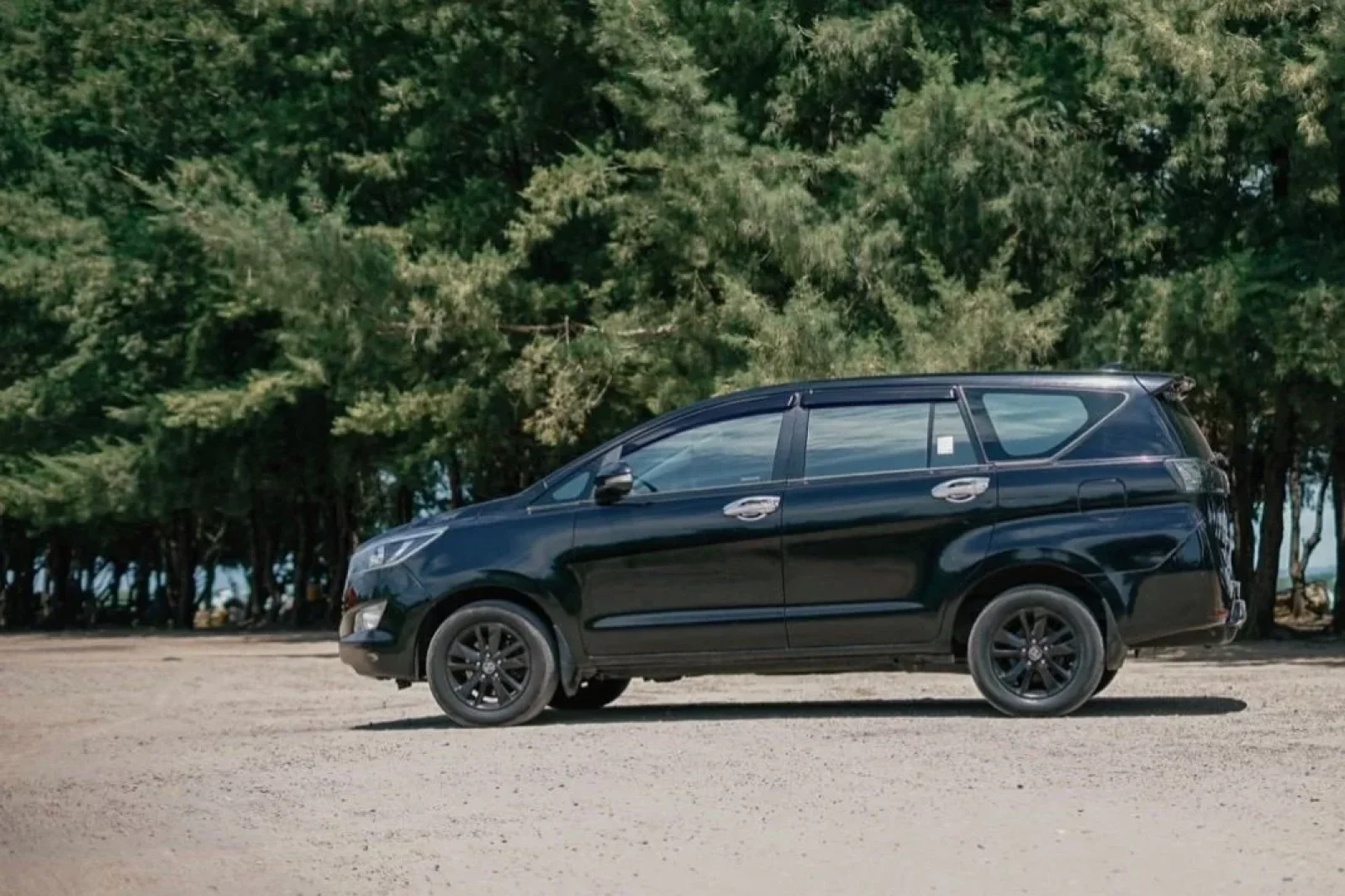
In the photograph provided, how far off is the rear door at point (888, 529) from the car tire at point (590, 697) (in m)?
2.12

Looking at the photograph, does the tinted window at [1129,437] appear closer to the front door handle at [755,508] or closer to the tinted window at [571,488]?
the front door handle at [755,508]

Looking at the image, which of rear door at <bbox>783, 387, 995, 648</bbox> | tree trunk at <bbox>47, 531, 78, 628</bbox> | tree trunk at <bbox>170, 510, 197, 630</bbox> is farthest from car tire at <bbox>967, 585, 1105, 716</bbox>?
tree trunk at <bbox>47, 531, 78, 628</bbox>

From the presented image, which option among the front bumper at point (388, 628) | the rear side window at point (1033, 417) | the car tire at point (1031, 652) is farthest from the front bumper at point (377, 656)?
the rear side window at point (1033, 417)

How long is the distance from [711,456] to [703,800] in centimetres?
431

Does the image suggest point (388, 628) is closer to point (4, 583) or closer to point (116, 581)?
point (4, 583)

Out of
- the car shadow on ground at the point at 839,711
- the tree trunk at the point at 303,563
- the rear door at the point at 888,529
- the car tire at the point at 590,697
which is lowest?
the car shadow on ground at the point at 839,711

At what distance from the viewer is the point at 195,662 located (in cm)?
3006

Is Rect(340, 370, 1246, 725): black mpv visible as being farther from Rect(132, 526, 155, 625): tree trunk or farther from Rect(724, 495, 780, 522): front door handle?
Rect(132, 526, 155, 625): tree trunk

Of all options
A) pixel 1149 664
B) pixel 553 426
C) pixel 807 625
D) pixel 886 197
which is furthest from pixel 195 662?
pixel 807 625

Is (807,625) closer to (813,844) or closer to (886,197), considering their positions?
(813,844)

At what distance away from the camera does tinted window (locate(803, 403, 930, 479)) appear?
1487 centimetres

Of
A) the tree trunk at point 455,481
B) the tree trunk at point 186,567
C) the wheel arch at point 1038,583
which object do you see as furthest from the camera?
the tree trunk at point 186,567

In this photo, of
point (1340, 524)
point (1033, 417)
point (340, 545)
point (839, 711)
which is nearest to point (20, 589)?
→ point (340, 545)

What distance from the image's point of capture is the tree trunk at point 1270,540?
31.5 metres
